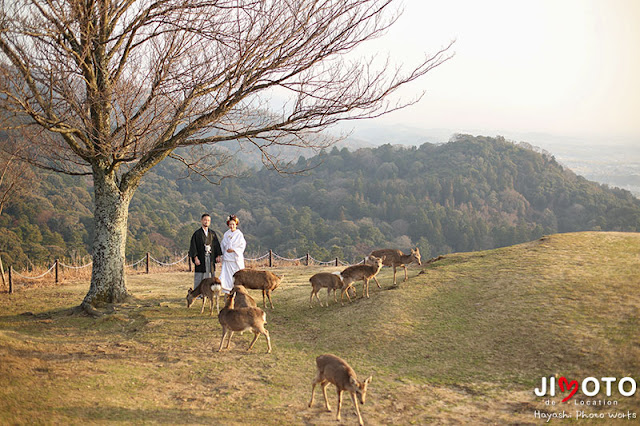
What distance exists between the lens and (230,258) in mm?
11328

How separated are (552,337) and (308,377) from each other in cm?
383

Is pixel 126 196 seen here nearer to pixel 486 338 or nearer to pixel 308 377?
pixel 308 377

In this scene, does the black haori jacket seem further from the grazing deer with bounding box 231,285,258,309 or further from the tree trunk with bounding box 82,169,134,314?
the grazing deer with bounding box 231,285,258,309

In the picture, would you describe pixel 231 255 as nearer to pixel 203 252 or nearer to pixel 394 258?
pixel 203 252

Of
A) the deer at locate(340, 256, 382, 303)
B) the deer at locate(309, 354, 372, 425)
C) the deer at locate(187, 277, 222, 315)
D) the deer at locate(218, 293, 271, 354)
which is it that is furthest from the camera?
the deer at locate(340, 256, 382, 303)

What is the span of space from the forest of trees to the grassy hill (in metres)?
29.7

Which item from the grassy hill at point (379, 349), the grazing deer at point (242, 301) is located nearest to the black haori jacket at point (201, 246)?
the grassy hill at point (379, 349)

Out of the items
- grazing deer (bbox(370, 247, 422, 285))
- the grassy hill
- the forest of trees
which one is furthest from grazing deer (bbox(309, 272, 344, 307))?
the forest of trees

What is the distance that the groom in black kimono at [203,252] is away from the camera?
11.4 m

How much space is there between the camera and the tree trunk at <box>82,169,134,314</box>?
1090 cm

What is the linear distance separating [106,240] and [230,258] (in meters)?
2.63

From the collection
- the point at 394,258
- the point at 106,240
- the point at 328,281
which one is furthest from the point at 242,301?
the point at 394,258

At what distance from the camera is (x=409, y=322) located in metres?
9.16

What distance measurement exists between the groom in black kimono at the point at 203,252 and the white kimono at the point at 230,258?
0.34 m
